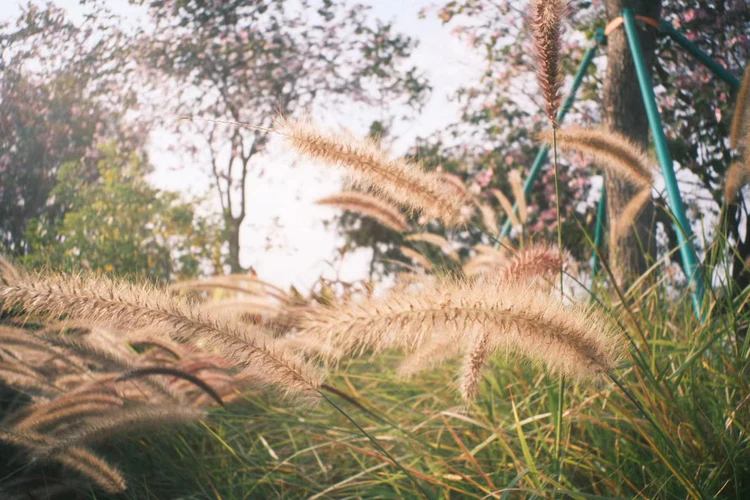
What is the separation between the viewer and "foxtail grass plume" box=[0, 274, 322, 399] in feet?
2.56

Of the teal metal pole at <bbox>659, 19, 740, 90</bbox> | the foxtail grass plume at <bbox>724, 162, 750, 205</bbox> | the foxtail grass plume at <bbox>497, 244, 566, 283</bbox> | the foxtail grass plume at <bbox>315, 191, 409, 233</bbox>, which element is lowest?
the foxtail grass plume at <bbox>315, 191, 409, 233</bbox>

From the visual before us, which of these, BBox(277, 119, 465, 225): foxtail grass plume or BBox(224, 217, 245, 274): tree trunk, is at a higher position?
BBox(277, 119, 465, 225): foxtail grass plume

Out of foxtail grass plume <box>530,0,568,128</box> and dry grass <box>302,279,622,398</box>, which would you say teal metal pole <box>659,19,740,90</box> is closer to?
foxtail grass plume <box>530,0,568,128</box>

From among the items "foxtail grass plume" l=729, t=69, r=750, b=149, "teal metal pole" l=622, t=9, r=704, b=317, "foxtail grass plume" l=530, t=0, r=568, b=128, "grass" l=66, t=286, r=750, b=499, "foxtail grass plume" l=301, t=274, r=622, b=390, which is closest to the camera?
"foxtail grass plume" l=301, t=274, r=622, b=390

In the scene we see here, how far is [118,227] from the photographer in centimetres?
376

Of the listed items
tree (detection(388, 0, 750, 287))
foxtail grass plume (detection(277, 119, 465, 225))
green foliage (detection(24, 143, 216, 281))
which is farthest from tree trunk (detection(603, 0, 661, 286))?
green foliage (detection(24, 143, 216, 281))

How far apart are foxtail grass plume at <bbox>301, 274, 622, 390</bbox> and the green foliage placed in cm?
208

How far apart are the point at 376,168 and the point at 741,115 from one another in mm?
924

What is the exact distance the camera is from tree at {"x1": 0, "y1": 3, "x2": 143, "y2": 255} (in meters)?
2.78

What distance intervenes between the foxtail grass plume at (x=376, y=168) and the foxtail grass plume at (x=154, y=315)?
12.9 inches

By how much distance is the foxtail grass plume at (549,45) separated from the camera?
38.9 inches

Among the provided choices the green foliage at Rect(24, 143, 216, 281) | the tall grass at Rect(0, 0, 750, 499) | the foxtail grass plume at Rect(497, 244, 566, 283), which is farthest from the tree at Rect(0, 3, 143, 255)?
the foxtail grass plume at Rect(497, 244, 566, 283)

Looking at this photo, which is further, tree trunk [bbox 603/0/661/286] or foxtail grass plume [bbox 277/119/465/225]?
tree trunk [bbox 603/0/661/286]

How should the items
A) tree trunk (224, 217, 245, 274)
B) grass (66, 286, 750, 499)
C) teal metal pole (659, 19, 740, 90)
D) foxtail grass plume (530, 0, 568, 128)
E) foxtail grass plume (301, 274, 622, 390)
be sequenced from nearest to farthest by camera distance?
1. foxtail grass plume (301, 274, 622, 390)
2. foxtail grass plume (530, 0, 568, 128)
3. grass (66, 286, 750, 499)
4. teal metal pole (659, 19, 740, 90)
5. tree trunk (224, 217, 245, 274)
